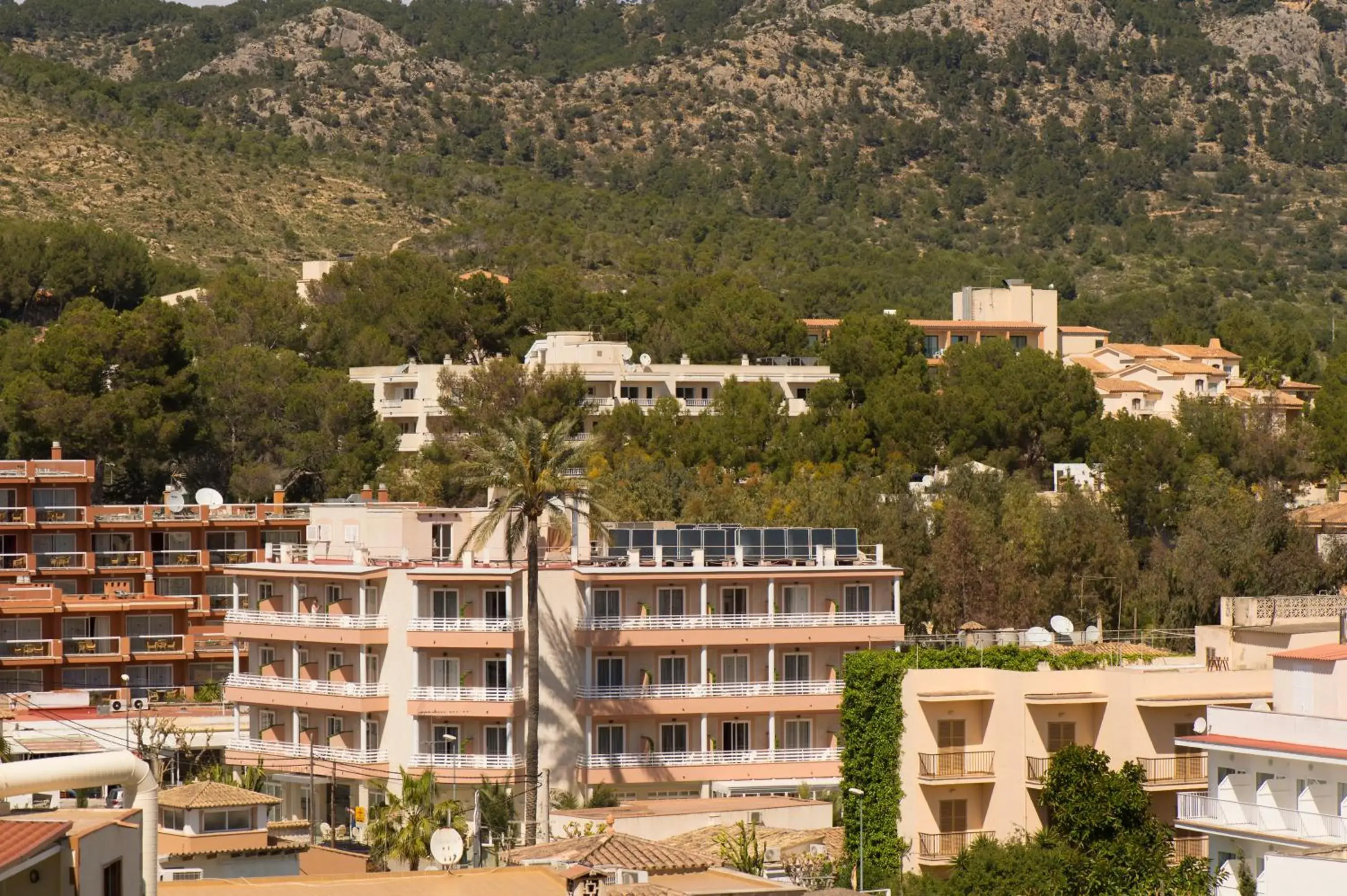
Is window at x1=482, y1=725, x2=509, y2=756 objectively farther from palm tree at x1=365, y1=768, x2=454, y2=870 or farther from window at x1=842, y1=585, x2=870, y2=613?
window at x1=842, y1=585, x2=870, y2=613

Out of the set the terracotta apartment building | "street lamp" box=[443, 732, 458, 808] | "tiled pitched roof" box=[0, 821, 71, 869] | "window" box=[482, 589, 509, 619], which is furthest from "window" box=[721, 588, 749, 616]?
"tiled pitched roof" box=[0, 821, 71, 869]

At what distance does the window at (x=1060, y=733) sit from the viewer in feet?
177

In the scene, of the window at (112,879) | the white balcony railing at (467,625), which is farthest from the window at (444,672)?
the window at (112,879)

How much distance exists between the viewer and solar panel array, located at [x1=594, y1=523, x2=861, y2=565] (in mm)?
66438

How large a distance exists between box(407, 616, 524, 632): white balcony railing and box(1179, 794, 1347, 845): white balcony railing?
64.2 ft

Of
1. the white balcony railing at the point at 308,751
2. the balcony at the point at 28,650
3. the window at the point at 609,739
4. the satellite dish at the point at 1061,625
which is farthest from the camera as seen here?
the balcony at the point at 28,650

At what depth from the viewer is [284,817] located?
63.3 metres

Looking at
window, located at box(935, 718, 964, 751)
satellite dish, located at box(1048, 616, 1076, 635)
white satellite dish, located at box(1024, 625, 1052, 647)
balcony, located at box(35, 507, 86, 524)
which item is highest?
balcony, located at box(35, 507, 86, 524)

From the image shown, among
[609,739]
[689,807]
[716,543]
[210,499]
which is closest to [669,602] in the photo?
[716,543]

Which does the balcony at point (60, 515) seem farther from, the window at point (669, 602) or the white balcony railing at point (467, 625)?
the window at point (669, 602)

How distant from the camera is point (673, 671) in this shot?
65500mm

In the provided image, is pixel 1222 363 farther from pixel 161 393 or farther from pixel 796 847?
pixel 796 847

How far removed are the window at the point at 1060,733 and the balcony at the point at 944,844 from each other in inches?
93.1

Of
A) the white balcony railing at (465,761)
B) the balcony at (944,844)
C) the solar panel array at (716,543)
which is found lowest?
the balcony at (944,844)
